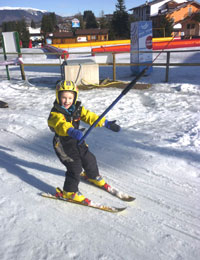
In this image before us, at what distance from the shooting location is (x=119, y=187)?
126 inches

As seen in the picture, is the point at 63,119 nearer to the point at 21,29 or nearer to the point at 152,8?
the point at 21,29

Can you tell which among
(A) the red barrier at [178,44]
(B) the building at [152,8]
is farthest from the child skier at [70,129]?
(B) the building at [152,8]

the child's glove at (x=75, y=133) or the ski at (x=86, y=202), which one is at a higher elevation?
the child's glove at (x=75, y=133)

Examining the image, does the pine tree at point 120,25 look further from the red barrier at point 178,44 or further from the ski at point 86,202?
Answer: the ski at point 86,202

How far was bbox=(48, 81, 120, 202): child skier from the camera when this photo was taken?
2621 mm

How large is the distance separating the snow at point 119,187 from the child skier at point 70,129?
0.34 m

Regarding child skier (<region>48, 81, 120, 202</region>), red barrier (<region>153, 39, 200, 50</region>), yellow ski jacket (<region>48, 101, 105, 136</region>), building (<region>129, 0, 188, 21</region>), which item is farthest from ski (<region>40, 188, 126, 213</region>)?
building (<region>129, 0, 188, 21</region>)

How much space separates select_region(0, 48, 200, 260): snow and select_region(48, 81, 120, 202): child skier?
A: 34 centimetres

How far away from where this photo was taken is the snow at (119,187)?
2250 millimetres

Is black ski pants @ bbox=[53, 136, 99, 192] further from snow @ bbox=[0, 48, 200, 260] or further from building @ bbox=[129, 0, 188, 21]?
building @ bbox=[129, 0, 188, 21]

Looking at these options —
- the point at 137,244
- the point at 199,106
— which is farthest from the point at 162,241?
the point at 199,106

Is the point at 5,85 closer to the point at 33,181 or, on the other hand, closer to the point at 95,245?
the point at 33,181

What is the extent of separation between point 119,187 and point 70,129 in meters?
1.22


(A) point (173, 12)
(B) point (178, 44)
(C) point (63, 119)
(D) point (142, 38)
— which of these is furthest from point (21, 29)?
(C) point (63, 119)
